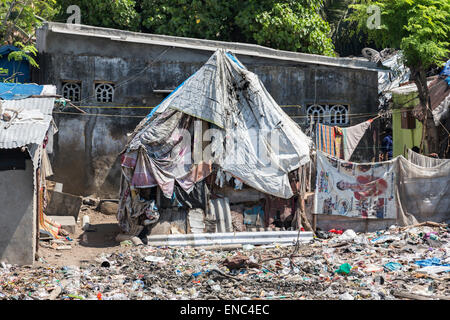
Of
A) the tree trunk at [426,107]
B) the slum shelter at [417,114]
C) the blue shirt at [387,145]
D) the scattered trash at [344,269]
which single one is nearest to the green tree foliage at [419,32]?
the tree trunk at [426,107]

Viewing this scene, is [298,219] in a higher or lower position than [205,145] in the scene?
lower

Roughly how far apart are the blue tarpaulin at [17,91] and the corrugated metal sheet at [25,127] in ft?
0.70

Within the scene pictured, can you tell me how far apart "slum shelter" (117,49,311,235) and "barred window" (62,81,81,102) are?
3711mm

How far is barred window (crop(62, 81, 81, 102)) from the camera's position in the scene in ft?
53.7

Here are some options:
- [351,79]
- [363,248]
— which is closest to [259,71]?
[351,79]

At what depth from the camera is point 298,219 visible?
13383 mm

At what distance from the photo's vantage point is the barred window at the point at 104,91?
54.1 ft

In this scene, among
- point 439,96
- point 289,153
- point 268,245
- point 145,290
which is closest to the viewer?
point 145,290

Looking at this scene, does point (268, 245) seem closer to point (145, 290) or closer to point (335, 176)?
point (335, 176)

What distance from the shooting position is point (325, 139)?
16125 millimetres

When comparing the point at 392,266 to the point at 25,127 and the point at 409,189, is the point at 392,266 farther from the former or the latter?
the point at 25,127

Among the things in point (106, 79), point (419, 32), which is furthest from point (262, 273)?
point (106, 79)

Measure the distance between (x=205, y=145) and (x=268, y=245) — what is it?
256cm

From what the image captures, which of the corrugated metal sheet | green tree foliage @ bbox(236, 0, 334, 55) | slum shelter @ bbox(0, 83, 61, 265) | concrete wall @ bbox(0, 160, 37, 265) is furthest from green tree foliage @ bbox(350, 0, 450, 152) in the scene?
concrete wall @ bbox(0, 160, 37, 265)
